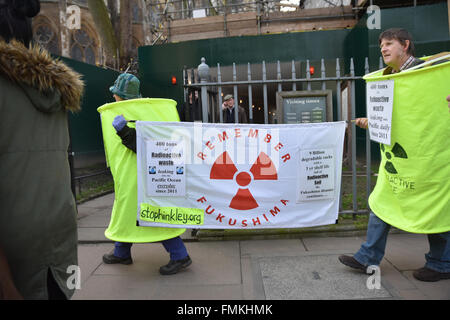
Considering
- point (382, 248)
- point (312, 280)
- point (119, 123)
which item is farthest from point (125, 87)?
A: point (382, 248)

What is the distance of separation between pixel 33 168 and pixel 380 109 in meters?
2.83

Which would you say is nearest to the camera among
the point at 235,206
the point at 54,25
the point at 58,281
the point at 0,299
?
the point at 0,299

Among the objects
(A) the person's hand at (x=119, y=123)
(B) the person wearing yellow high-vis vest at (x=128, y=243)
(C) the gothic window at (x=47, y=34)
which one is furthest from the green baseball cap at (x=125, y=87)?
(C) the gothic window at (x=47, y=34)

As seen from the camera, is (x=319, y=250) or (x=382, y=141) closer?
(x=382, y=141)

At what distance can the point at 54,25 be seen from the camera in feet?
77.4

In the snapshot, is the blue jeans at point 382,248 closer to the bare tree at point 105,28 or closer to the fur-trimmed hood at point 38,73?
the fur-trimmed hood at point 38,73

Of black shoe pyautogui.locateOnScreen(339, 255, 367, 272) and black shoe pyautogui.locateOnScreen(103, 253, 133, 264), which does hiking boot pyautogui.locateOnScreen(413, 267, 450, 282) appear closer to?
black shoe pyautogui.locateOnScreen(339, 255, 367, 272)

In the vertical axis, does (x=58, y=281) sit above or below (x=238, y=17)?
below

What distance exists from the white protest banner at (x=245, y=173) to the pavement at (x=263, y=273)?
0.39m

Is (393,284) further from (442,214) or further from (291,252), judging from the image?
(291,252)

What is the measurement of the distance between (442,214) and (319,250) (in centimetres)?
147

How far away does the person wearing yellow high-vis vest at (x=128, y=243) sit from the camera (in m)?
3.47

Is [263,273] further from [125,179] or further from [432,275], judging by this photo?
[125,179]

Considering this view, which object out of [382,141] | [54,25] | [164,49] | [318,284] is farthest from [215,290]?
[54,25]
